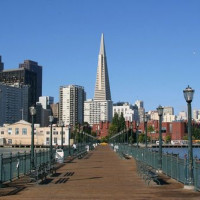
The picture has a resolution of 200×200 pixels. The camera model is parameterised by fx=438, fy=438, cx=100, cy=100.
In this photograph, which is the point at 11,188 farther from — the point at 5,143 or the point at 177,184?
the point at 5,143

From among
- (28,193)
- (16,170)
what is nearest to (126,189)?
(28,193)

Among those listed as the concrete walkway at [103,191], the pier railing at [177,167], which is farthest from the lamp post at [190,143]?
the concrete walkway at [103,191]

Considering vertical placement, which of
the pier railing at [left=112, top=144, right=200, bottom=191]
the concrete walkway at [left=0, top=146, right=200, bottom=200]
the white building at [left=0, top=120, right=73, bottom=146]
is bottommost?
the concrete walkway at [left=0, top=146, right=200, bottom=200]

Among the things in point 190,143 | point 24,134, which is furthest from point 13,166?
point 24,134

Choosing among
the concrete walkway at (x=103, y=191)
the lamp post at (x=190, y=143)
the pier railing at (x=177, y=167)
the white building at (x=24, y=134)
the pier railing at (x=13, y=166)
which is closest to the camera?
the concrete walkway at (x=103, y=191)

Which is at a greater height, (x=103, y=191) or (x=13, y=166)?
(x=13, y=166)

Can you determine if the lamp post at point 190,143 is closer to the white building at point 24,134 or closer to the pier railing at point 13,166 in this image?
the pier railing at point 13,166

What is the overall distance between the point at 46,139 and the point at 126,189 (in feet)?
518

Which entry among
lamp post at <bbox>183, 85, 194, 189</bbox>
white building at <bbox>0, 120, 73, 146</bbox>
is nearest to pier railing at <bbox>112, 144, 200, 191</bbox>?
lamp post at <bbox>183, 85, 194, 189</bbox>

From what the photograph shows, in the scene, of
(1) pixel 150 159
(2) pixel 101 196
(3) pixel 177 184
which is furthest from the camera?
(1) pixel 150 159

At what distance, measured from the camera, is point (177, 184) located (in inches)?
869

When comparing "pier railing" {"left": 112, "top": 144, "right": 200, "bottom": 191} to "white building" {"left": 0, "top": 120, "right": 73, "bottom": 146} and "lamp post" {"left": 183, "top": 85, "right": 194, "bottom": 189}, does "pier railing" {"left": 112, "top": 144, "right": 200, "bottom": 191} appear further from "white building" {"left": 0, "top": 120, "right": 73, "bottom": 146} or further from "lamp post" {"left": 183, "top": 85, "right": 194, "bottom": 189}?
"white building" {"left": 0, "top": 120, "right": 73, "bottom": 146}

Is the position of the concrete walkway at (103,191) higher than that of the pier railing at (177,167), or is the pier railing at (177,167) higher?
the pier railing at (177,167)

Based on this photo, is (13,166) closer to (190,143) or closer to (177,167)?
(177,167)
